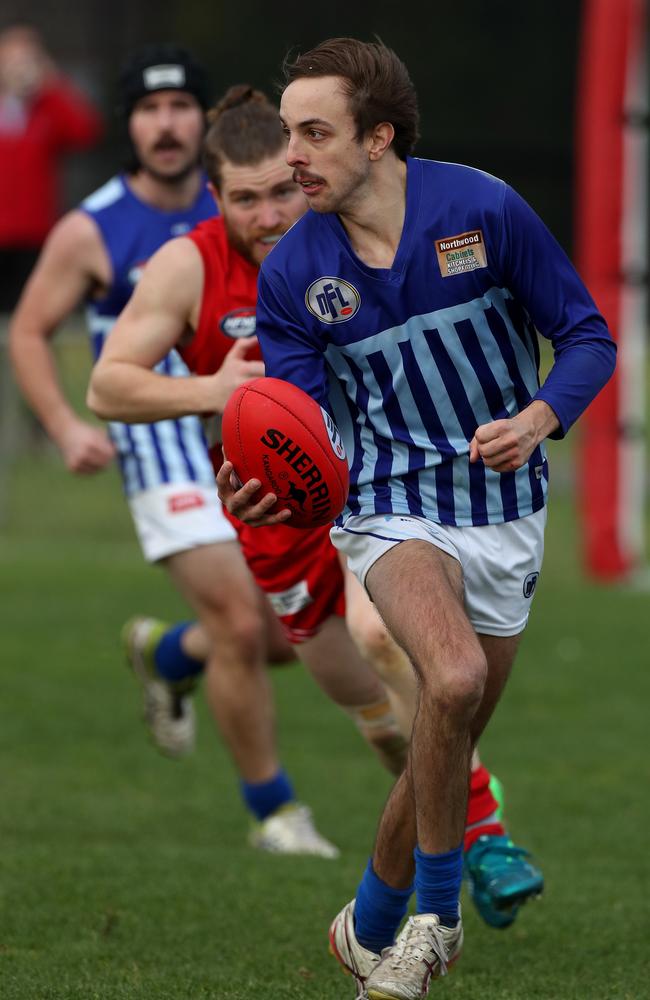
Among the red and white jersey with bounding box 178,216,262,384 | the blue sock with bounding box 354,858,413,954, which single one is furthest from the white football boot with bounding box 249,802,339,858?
the blue sock with bounding box 354,858,413,954

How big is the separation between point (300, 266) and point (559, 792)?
11.1 ft

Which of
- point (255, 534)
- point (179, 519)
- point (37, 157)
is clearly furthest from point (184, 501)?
point (37, 157)

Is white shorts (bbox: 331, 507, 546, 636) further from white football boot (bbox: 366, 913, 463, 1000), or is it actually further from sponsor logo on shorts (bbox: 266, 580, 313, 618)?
sponsor logo on shorts (bbox: 266, 580, 313, 618)

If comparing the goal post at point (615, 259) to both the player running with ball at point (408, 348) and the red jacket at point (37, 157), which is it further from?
the player running with ball at point (408, 348)

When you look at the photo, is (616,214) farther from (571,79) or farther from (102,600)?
(571,79)

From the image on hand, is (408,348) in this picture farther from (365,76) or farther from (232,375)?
(232,375)

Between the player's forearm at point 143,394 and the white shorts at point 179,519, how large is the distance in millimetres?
1258

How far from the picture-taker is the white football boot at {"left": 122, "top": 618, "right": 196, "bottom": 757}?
7.45 metres

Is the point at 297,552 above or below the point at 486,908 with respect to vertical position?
above

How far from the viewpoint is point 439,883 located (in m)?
4.09

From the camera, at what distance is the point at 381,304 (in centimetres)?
438

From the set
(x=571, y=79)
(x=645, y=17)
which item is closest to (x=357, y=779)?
(x=645, y=17)

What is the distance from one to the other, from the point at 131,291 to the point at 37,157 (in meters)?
8.29

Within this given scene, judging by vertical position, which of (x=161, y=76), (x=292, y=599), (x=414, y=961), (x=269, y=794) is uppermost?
(x=161, y=76)
